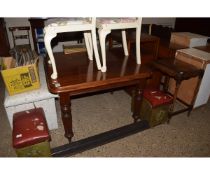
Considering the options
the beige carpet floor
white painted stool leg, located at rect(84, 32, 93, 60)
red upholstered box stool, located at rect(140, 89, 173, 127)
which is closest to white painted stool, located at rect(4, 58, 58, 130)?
the beige carpet floor

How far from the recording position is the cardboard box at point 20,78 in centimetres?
148

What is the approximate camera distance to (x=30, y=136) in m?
1.30

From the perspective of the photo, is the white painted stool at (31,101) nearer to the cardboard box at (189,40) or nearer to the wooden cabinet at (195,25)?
the cardboard box at (189,40)

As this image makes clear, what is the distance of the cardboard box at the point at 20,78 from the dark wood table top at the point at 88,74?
137 millimetres

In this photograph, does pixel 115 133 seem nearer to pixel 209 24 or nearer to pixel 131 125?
pixel 131 125

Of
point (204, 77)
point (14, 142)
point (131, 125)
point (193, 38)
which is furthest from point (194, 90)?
point (14, 142)

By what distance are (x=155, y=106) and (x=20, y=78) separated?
1340mm

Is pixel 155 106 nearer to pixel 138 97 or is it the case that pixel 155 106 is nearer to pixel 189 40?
pixel 138 97

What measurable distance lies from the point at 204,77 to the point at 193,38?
1.99ft

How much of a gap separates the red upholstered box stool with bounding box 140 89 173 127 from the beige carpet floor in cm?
12

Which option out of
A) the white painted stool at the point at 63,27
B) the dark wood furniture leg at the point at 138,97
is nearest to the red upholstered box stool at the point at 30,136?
the white painted stool at the point at 63,27

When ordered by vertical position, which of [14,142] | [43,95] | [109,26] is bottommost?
[14,142]

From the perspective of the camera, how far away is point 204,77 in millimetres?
1950
